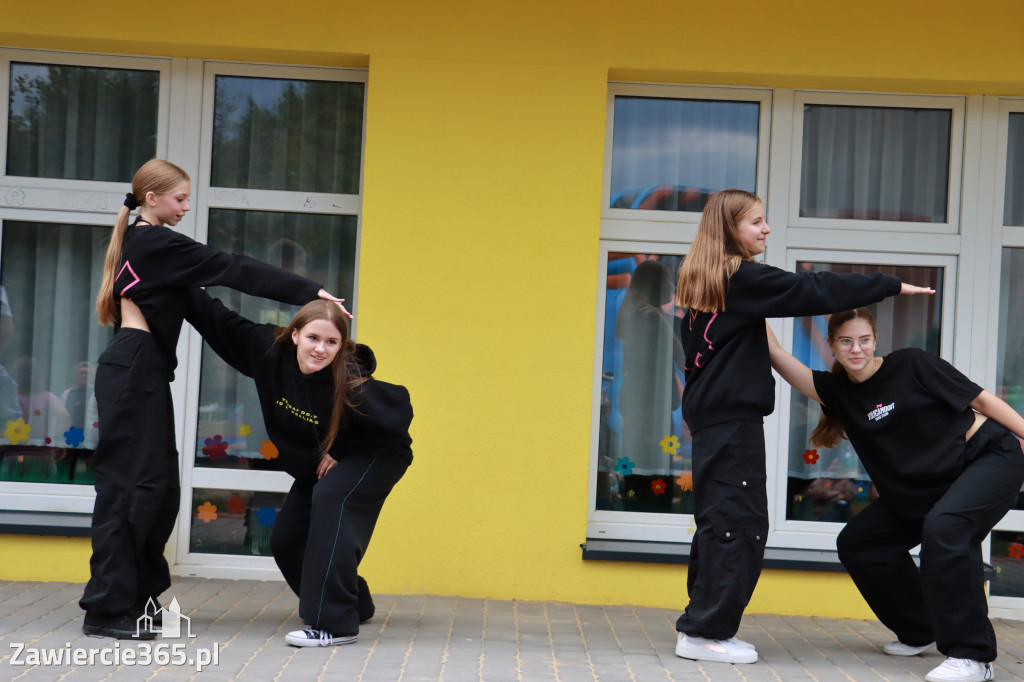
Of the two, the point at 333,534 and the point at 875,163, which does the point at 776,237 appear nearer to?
the point at 875,163

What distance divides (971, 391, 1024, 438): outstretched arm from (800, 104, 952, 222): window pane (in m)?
1.77

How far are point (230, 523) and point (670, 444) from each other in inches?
91.5

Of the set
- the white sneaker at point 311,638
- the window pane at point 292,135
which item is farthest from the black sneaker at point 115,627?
the window pane at point 292,135

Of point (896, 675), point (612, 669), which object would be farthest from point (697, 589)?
point (896, 675)

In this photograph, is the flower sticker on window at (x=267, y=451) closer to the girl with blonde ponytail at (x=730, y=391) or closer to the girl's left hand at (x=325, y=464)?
the girl's left hand at (x=325, y=464)

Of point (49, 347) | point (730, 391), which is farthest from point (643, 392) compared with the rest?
point (49, 347)

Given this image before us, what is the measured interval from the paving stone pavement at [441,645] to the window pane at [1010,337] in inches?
46.4

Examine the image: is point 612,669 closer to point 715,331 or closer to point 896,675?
point 896,675

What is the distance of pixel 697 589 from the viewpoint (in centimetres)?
388

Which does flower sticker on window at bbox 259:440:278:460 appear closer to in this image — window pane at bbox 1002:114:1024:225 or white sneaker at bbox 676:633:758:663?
white sneaker at bbox 676:633:758:663

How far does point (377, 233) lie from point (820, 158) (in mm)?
2337

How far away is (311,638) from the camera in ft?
12.4

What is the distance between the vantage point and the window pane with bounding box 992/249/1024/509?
5379 millimetres

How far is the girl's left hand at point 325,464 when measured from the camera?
3996mm
